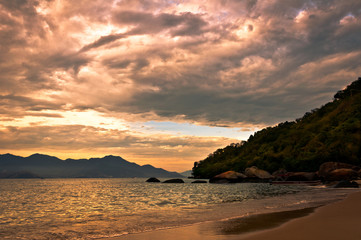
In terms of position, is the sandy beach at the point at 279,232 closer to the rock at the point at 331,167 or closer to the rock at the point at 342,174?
the rock at the point at 342,174

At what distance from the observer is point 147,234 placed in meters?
11.4

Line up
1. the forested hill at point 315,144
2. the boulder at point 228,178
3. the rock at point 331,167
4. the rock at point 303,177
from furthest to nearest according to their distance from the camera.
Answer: the boulder at point 228,178, the forested hill at point 315,144, the rock at point 303,177, the rock at point 331,167

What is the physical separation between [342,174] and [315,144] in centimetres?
5105

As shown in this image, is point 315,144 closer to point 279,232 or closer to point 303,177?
point 303,177

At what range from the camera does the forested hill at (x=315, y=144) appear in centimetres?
9300

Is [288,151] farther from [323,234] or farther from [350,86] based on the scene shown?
[323,234]

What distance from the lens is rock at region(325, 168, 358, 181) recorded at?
61.6 m

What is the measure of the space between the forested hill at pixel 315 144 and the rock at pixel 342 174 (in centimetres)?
2807

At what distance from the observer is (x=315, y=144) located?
112m

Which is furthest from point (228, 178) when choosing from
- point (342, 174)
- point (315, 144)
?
point (315, 144)

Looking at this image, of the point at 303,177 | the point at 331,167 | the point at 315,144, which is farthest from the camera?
the point at 315,144

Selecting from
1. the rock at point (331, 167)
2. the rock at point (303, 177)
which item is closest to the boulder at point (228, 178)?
the rock at point (303, 177)

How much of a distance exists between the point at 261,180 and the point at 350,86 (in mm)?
98778

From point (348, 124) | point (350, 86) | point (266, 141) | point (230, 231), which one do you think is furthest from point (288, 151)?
point (230, 231)
